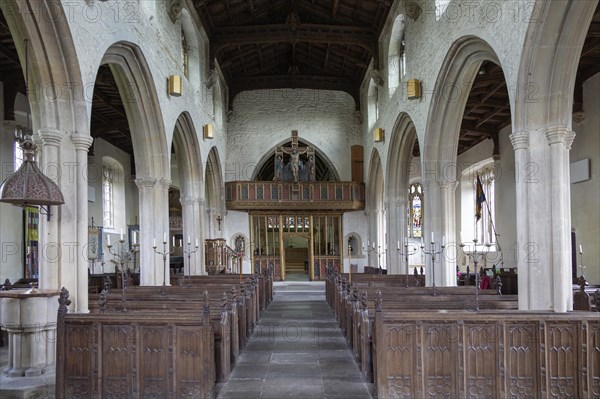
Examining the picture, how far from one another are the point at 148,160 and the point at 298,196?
9.34m

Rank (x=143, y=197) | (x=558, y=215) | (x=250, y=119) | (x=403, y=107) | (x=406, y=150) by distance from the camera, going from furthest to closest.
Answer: (x=250, y=119), (x=406, y=150), (x=403, y=107), (x=143, y=197), (x=558, y=215)

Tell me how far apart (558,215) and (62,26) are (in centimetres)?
670

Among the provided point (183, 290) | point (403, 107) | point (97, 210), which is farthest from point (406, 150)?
point (97, 210)

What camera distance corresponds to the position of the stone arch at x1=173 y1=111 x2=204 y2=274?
48.4ft

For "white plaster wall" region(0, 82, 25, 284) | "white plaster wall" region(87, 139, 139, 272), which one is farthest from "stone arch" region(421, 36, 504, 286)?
"white plaster wall" region(87, 139, 139, 272)

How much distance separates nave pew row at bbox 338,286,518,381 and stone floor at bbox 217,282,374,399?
25 centimetres

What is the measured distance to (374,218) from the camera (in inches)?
800

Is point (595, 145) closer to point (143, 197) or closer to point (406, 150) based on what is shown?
point (406, 150)

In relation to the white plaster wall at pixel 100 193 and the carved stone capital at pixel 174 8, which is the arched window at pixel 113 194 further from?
the carved stone capital at pixel 174 8

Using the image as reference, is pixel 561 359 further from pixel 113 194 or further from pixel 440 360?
pixel 113 194

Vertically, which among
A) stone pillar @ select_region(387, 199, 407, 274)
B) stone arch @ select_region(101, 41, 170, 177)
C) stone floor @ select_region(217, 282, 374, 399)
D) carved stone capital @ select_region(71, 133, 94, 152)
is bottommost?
stone floor @ select_region(217, 282, 374, 399)

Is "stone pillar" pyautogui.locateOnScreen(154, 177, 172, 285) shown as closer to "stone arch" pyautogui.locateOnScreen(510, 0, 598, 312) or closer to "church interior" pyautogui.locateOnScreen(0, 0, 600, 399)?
"church interior" pyautogui.locateOnScreen(0, 0, 600, 399)

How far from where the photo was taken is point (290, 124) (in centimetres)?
2183

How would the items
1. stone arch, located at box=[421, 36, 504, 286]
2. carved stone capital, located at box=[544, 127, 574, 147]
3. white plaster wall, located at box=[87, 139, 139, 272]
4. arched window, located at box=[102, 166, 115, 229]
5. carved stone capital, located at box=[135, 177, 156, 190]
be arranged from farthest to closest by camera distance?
arched window, located at box=[102, 166, 115, 229]
white plaster wall, located at box=[87, 139, 139, 272]
carved stone capital, located at box=[135, 177, 156, 190]
stone arch, located at box=[421, 36, 504, 286]
carved stone capital, located at box=[544, 127, 574, 147]
